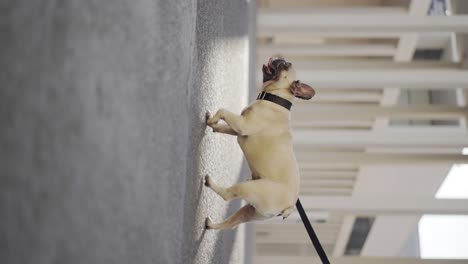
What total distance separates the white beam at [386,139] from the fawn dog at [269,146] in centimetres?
225

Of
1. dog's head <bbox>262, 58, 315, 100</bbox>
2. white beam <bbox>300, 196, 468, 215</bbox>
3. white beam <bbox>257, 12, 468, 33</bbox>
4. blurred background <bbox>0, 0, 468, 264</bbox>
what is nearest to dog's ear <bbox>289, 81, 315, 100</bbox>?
dog's head <bbox>262, 58, 315, 100</bbox>

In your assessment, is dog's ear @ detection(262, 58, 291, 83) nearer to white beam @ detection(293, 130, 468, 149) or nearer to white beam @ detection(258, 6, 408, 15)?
white beam @ detection(258, 6, 408, 15)

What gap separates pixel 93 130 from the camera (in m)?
0.42

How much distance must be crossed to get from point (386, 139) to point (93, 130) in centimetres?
276

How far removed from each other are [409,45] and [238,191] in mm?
2624

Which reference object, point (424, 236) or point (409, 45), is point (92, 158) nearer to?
point (409, 45)

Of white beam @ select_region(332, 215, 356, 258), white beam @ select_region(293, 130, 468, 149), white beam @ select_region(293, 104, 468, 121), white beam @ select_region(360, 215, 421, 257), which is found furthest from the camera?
white beam @ select_region(332, 215, 356, 258)

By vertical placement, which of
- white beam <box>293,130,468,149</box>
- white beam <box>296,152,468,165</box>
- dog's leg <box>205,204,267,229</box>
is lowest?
white beam <box>296,152,468,165</box>

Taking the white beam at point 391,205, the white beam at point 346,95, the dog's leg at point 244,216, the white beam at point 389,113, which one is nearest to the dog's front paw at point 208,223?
the dog's leg at point 244,216

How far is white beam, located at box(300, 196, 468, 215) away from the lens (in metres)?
3.26

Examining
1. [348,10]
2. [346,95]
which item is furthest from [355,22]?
[346,95]

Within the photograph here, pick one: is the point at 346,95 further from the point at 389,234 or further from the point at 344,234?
the point at 344,234

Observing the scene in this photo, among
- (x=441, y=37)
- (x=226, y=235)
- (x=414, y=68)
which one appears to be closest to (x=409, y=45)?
(x=414, y=68)

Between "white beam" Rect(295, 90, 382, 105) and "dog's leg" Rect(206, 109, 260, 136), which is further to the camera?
"white beam" Rect(295, 90, 382, 105)
